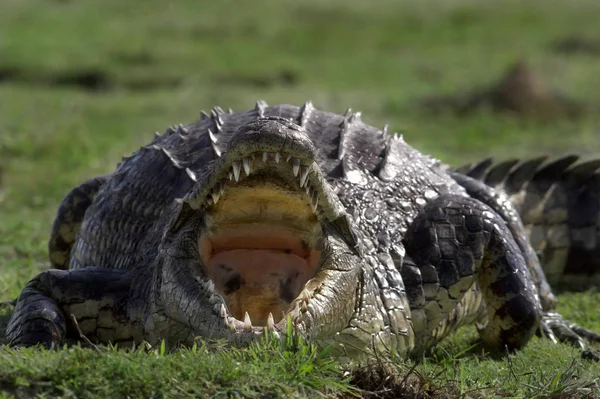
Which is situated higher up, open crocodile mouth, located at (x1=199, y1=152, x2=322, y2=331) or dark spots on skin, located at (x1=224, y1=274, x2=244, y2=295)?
open crocodile mouth, located at (x1=199, y1=152, x2=322, y2=331)

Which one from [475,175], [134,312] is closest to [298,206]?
[134,312]

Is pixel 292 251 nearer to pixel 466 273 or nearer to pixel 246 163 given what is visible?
pixel 246 163

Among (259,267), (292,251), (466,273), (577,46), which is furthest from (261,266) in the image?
(577,46)

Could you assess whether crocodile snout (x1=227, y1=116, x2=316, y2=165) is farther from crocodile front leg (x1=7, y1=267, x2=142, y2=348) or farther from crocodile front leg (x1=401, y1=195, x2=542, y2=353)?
crocodile front leg (x1=401, y1=195, x2=542, y2=353)

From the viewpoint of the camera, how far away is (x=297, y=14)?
2261cm

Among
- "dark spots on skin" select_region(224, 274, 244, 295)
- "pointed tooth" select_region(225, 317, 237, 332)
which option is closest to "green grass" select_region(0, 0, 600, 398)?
"pointed tooth" select_region(225, 317, 237, 332)

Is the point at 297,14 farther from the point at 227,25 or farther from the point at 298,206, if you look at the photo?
the point at 298,206

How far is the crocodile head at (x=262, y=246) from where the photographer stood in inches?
178

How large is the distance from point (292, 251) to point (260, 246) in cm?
16

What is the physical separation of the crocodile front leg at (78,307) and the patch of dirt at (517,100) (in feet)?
32.4

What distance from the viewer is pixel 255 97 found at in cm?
1465

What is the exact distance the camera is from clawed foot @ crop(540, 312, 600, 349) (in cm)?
611

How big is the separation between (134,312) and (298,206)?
0.98 m

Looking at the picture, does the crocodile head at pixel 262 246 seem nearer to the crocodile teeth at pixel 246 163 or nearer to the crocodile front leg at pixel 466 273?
the crocodile teeth at pixel 246 163
